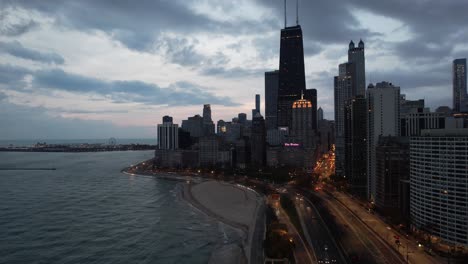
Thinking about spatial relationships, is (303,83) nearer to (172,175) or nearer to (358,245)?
(172,175)

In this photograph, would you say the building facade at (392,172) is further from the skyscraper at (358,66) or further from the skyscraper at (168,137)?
the skyscraper at (358,66)

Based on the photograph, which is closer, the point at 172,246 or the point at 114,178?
the point at 172,246

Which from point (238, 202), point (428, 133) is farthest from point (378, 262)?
point (238, 202)

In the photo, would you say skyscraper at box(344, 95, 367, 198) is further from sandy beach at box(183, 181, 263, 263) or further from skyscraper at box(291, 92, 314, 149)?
skyscraper at box(291, 92, 314, 149)

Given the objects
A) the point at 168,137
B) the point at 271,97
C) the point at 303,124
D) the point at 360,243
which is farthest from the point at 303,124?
the point at 360,243

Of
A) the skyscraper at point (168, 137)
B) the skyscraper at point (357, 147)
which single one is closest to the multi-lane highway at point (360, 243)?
the skyscraper at point (357, 147)

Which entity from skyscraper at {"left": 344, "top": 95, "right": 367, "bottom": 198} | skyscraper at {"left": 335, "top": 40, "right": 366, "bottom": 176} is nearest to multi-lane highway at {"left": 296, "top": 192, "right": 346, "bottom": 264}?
skyscraper at {"left": 344, "top": 95, "right": 367, "bottom": 198}

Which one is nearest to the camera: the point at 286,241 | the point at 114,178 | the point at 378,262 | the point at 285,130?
the point at 378,262
